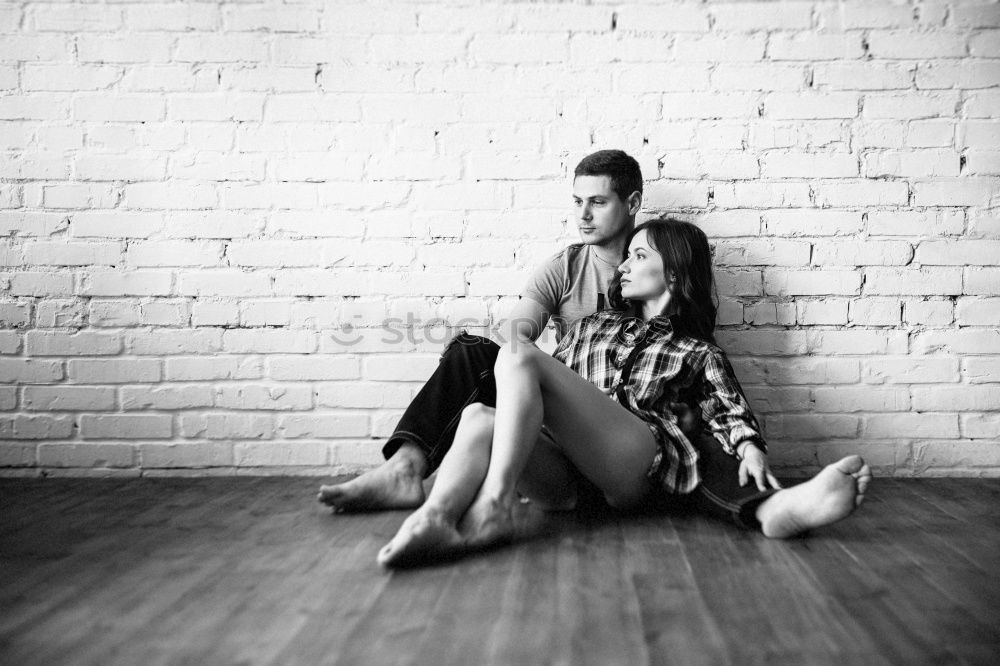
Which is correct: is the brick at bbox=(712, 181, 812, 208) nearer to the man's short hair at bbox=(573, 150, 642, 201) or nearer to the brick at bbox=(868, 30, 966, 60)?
the man's short hair at bbox=(573, 150, 642, 201)

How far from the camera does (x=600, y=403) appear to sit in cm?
160

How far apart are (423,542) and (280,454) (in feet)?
3.51

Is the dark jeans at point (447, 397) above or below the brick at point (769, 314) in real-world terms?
below

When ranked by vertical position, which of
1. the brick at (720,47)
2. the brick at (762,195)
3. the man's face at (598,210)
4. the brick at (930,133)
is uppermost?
the brick at (720,47)

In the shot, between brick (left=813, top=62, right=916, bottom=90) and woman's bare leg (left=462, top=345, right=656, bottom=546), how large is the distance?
1.38 metres

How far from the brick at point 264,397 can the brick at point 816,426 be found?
1573 mm

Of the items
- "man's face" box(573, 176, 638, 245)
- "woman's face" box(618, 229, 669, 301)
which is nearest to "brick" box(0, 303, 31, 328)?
"man's face" box(573, 176, 638, 245)

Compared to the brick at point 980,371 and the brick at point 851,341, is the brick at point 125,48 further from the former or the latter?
the brick at point 980,371

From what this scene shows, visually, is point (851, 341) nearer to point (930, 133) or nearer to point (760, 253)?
point (760, 253)

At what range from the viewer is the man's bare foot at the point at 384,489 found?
5.88ft

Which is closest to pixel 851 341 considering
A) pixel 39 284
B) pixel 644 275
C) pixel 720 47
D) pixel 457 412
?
pixel 644 275

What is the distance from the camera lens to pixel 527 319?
2.13m

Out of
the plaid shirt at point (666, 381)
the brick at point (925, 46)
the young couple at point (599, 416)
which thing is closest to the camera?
the young couple at point (599, 416)

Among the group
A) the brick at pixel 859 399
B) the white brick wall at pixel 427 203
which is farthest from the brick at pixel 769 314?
A: the brick at pixel 859 399
